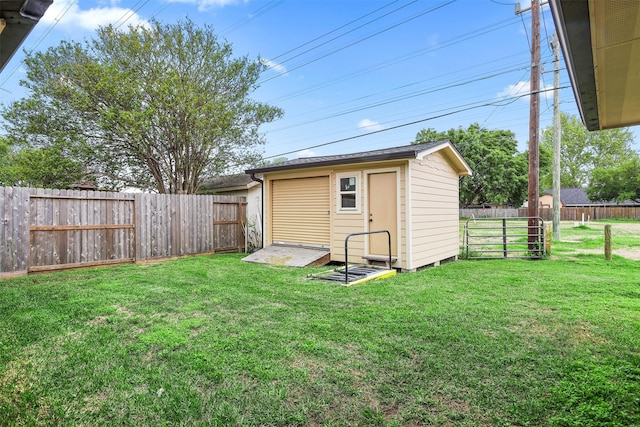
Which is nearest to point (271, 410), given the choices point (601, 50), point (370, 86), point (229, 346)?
point (229, 346)

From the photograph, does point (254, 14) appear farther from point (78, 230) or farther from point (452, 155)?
point (78, 230)

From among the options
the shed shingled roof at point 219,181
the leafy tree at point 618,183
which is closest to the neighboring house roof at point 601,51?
the shed shingled roof at point 219,181

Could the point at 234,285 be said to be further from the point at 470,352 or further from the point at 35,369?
the point at 470,352

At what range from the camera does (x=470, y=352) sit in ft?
8.80

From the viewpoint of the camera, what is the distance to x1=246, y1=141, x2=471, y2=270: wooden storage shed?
21.4 feet

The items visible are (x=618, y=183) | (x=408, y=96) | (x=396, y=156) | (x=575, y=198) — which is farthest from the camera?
(x=575, y=198)

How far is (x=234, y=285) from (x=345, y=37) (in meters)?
10.5

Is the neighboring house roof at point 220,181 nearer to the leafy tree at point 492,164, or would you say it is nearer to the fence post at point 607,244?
the fence post at point 607,244

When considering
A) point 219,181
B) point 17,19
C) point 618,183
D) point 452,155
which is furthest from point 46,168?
point 618,183

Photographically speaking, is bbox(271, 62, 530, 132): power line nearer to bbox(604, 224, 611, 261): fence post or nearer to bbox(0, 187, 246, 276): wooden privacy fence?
bbox(604, 224, 611, 261): fence post

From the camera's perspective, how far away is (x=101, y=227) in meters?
7.22

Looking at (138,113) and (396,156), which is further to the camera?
(138,113)

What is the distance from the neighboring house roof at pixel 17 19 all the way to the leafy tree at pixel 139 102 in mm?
11352

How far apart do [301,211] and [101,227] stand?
181 inches
